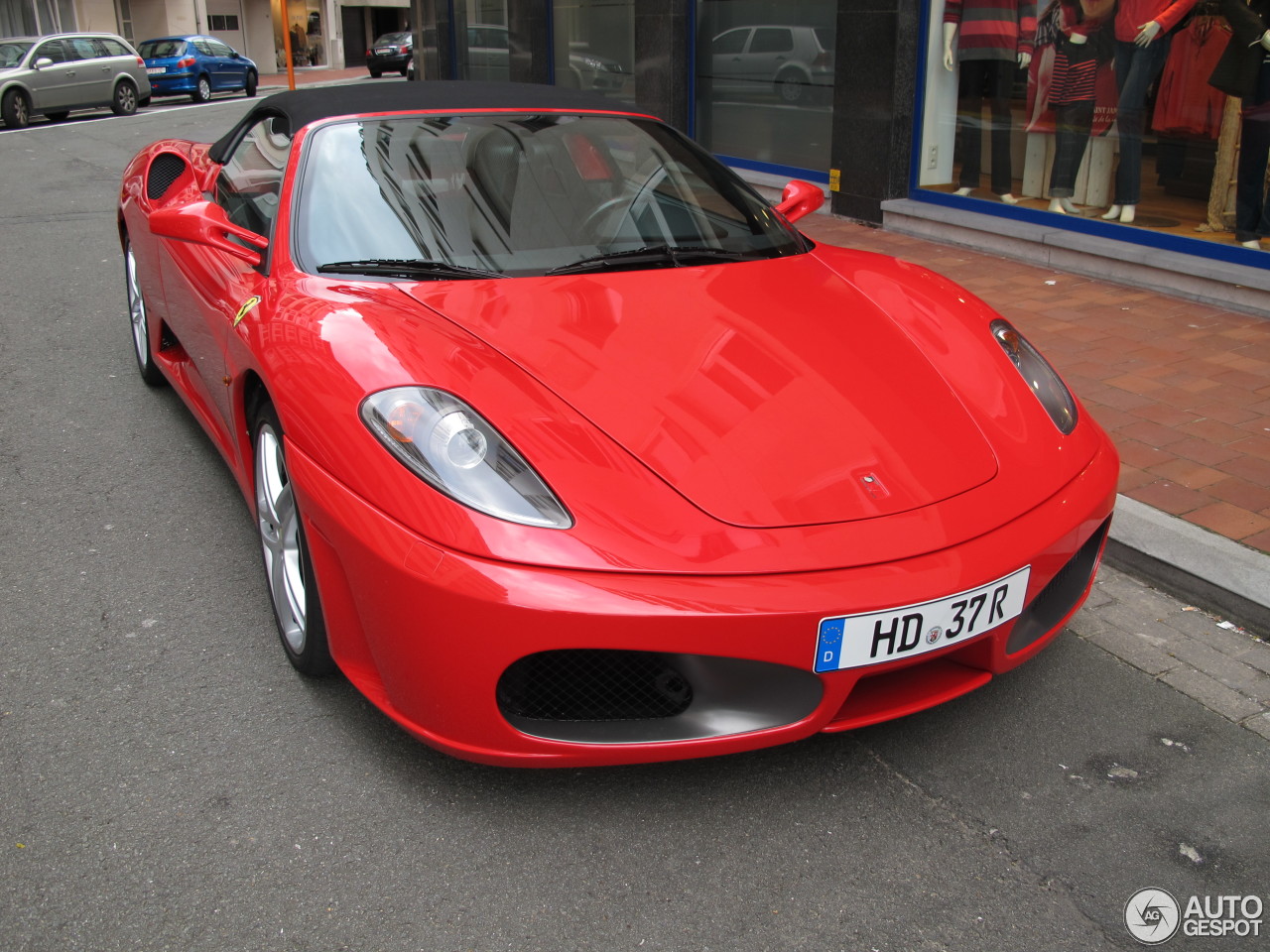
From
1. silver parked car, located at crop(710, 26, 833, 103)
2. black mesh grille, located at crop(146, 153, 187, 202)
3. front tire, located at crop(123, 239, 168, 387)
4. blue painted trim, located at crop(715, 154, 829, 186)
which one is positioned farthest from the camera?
blue painted trim, located at crop(715, 154, 829, 186)

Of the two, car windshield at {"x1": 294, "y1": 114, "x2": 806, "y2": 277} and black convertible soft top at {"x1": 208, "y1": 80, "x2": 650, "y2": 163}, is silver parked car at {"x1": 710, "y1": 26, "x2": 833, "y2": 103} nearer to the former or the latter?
black convertible soft top at {"x1": 208, "y1": 80, "x2": 650, "y2": 163}

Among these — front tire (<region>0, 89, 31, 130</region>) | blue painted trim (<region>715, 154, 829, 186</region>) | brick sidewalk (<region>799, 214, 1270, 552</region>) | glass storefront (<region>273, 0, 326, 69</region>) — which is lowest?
brick sidewalk (<region>799, 214, 1270, 552</region>)

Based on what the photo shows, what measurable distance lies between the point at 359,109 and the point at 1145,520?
105 inches

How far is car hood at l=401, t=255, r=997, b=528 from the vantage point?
Result: 2.19m

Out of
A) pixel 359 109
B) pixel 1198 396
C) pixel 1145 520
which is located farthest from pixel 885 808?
pixel 1198 396

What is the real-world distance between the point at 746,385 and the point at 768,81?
7697mm

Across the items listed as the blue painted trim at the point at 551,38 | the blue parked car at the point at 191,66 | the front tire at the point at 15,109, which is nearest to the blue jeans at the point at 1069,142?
the blue painted trim at the point at 551,38

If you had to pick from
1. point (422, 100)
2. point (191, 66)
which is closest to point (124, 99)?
point (191, 66)

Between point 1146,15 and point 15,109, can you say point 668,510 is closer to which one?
point 1146,15

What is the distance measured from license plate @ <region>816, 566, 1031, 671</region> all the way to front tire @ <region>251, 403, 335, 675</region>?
3.64 ft

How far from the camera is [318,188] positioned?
119 inches

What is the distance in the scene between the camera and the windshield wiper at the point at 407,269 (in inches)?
111

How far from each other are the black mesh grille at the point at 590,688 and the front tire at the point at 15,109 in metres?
19.3

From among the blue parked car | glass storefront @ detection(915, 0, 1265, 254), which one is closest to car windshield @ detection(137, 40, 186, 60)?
the blue parked car
